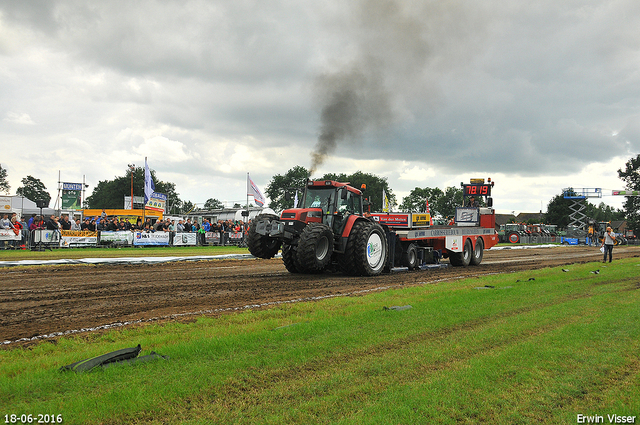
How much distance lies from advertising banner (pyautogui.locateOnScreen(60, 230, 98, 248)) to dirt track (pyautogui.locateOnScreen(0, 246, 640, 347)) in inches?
442

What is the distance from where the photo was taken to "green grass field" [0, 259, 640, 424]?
11.6 ft

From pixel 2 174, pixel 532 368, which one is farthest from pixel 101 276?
pixel 2 174

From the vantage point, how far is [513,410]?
3.60m

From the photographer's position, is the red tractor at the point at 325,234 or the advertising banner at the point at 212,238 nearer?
the red tractor at the point at 325,234

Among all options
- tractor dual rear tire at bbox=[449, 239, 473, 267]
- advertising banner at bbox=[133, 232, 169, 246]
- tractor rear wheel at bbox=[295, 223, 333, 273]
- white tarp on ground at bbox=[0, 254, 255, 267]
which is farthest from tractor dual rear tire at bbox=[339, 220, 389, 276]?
advertising banner at bbox=[133, 232, 169, 246]

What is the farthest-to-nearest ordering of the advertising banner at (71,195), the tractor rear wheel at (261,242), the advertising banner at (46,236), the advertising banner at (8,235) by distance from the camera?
the advertising banner at (71,195) < the advertising banner at (46,236) < the advertising banner at (8,235) < the tractor rear wheel at (261,242)

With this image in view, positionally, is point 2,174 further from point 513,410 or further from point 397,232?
point 513,410

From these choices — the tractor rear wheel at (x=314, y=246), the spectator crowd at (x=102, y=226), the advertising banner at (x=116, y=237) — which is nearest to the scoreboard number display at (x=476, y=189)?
the tractor rear wheel at (x=314, y=246)

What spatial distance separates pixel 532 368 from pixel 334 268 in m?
9.95

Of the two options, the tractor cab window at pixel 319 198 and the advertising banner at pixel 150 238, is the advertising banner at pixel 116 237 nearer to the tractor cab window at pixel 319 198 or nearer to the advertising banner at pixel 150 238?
the advertising banner at pixel 150 238

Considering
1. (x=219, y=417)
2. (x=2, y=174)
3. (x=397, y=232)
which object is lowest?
(x=219, y=417)

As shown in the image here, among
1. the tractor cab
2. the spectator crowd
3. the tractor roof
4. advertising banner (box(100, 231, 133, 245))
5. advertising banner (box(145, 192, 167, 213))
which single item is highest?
advertising banner (box(145, 192, 167, 213))

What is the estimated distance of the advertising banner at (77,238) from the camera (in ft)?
80.8

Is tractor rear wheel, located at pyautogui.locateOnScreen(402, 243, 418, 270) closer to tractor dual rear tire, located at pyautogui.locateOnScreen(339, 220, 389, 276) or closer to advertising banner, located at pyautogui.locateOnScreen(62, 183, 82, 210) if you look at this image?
tractor dual rear tire, located at pyautogui.locateOnScreen(339, 220, 389, 276)
